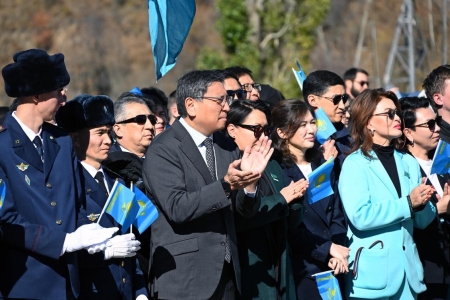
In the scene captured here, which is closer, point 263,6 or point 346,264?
point 346,264

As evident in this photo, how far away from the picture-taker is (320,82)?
7605mm

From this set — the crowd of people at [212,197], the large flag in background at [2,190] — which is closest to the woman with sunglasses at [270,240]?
the crowd of people at [212,197]

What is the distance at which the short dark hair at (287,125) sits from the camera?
6371 mm

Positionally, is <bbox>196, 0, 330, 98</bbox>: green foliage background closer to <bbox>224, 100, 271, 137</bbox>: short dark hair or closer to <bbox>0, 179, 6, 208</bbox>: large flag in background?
<bbox>224, 100, 271, 137</bbox>: short dark hair

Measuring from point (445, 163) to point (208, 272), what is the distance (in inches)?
88.3

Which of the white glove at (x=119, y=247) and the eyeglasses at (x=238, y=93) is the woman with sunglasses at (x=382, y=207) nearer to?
the eyeglasses at (x=238, y=93)

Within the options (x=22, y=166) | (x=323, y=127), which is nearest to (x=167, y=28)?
(x=323, y=127)

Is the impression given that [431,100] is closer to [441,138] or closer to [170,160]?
[441,138]

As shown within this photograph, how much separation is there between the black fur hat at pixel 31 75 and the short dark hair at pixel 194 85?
874 millimetres

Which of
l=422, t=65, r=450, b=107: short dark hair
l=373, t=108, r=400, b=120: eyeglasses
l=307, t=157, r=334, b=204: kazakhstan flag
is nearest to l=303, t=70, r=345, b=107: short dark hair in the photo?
l=422, t=65, r=450, b=107: short dark hair

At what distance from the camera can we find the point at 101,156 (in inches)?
206

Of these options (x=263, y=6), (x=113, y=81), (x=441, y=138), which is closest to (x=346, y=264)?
(x=441, y=138)

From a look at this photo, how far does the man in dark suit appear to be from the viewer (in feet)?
15.8

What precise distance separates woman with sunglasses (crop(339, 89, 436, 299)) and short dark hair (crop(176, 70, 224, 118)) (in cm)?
139
